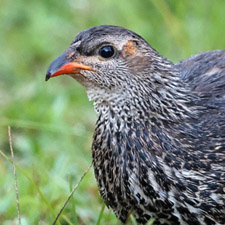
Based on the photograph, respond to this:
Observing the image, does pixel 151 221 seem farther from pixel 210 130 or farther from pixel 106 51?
pixel 106 51

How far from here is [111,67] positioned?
154 inches

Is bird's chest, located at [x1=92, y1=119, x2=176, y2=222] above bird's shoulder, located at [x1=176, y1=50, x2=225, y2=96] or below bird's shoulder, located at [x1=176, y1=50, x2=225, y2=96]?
below

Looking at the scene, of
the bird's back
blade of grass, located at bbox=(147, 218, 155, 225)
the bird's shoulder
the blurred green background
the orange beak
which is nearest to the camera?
blade of grass, located at bbox=(147, 218, 155, 225)

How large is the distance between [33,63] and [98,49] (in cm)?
361

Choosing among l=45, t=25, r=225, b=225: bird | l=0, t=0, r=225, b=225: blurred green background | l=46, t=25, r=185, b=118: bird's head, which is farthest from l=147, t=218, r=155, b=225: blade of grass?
l=46, t=25, r=185, b=118: bird's head

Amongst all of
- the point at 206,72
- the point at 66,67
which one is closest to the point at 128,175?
the point at 66,67

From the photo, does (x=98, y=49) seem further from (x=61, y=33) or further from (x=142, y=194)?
(x=61, y=33)

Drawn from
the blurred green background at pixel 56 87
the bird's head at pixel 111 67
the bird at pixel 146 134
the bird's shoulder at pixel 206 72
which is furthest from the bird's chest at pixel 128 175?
the bird's shoulder at pixel 206 72

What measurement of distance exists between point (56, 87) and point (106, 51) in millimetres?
2834

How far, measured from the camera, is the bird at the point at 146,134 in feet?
12.4

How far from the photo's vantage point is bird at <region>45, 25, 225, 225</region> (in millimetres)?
3765

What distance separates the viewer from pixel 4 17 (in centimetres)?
816

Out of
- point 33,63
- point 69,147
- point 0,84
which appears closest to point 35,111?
point 69,147

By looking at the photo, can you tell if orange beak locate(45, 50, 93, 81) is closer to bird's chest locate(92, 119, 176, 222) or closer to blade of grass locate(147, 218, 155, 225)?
bird's chest locate(92, 119, 176, 222)
